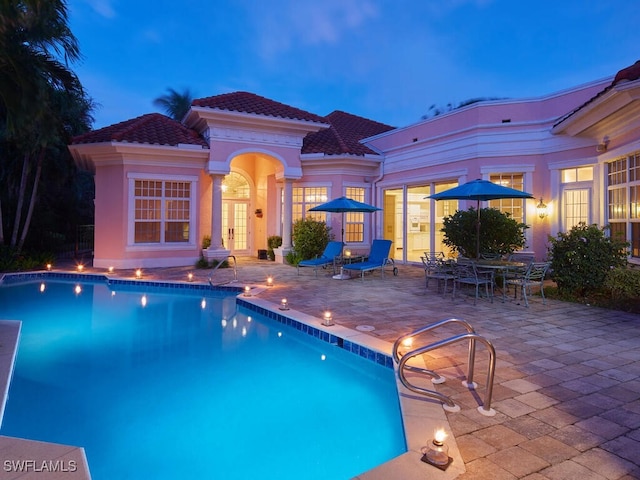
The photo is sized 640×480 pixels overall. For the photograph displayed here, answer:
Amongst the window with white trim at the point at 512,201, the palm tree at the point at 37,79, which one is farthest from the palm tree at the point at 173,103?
Answer: the window with white trim at the point at 512,201

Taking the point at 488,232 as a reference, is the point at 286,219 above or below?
above

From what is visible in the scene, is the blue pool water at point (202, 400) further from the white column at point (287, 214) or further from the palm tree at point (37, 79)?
the white column at point (287, 214)

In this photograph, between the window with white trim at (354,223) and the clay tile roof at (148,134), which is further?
the window with white trim at (354,223)

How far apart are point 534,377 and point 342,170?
1235 centimetres

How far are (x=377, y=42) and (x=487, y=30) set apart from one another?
917 inches

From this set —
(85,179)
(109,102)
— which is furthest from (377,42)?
(109,102)

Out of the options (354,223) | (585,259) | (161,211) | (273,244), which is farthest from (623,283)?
(161,211)

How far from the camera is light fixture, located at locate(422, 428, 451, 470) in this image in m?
2.80

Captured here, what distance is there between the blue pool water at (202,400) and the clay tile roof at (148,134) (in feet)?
23.6

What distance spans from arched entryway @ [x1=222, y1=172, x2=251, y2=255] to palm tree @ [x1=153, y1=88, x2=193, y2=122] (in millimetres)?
15860

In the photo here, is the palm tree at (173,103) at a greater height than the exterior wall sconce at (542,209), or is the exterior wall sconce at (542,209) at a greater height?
the palm tree at (173,103)

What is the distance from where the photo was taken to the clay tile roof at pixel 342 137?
16.1 meters

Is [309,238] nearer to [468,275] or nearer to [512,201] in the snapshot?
[512,201]

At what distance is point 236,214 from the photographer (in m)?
18.0
